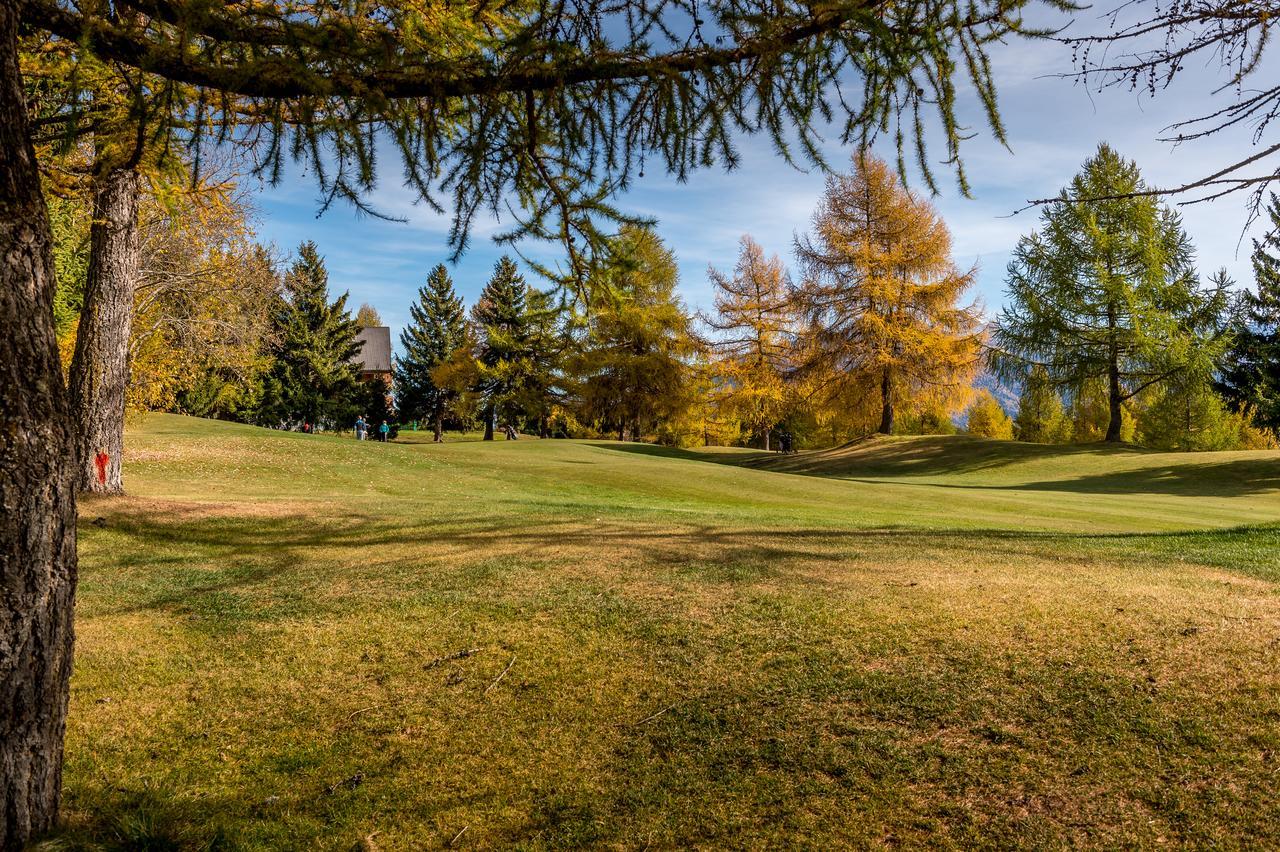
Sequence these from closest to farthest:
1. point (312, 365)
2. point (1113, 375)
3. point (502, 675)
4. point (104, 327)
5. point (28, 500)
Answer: point (28, 500) < point (502, 675) < point (104, 327) < point (1113, 375) < point (312, 365)

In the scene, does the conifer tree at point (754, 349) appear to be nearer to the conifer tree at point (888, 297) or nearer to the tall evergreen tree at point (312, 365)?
the conifer tree at point (888, 297)

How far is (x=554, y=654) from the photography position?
441 centimetres

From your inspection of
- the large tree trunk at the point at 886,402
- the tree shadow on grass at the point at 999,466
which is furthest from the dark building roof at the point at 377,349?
the large tree trunk at the point at 886,402

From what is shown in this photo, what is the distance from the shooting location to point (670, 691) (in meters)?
3.93

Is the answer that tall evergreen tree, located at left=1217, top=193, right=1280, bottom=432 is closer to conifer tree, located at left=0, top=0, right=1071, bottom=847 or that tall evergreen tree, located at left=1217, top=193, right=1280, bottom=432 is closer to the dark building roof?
conifer tree, located at left=0, top=0, right=1071, bottom=847

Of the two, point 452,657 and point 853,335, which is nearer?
point 452,657

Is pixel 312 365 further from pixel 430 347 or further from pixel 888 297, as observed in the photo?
pixel 888 297

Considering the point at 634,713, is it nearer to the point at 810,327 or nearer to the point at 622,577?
the point at 622,577

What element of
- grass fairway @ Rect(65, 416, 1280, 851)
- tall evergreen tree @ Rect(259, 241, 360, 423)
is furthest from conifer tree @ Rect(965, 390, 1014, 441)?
grass fairway @ Rect(65, 416, 1280, 851)

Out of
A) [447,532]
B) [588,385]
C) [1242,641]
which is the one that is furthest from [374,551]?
[588,385]

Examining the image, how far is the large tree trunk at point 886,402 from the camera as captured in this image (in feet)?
102

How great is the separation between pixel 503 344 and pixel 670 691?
37.2 m

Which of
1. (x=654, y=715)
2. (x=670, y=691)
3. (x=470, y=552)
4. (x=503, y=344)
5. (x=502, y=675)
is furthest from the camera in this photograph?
(x=503, y=344)

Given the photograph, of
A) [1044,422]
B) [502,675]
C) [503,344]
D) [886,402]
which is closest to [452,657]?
[502,675]
